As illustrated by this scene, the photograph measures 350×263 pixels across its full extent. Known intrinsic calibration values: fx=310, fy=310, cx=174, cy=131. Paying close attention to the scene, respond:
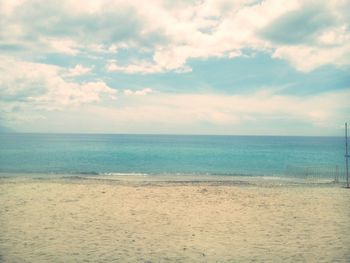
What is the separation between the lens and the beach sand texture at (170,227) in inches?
350

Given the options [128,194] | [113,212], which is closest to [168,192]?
[128,194]

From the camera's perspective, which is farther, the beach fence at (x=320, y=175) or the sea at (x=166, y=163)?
the sea at (x=166, y=163)

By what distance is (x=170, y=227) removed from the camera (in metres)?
11.8

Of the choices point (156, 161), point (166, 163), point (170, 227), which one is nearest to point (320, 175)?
point (166, 163)

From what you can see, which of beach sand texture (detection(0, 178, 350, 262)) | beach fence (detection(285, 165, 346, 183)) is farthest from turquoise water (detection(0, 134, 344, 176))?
beach sand texture (detection(0, 178, 350, 262))

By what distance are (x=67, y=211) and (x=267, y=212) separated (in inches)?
358

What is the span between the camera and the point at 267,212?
1434 centimetres

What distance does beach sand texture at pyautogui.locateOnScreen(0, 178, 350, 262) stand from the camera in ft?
29.1

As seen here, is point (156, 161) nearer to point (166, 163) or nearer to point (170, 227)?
point (166, 163)

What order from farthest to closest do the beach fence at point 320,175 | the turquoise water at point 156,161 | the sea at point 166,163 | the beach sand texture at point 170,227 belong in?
1. the turquoise water at point 156,161
2. the sea at point 166,163
3. the beach fence at point 320,175
4. the beach sand texture at point 170,227

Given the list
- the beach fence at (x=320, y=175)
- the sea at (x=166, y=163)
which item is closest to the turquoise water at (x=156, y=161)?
the sea at (x=166, y=163)

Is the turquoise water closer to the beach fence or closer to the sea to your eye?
the sea

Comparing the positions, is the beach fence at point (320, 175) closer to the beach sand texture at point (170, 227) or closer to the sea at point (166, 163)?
the sea at point (166, 163)

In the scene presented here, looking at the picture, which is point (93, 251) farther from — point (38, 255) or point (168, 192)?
point (168, 192)
